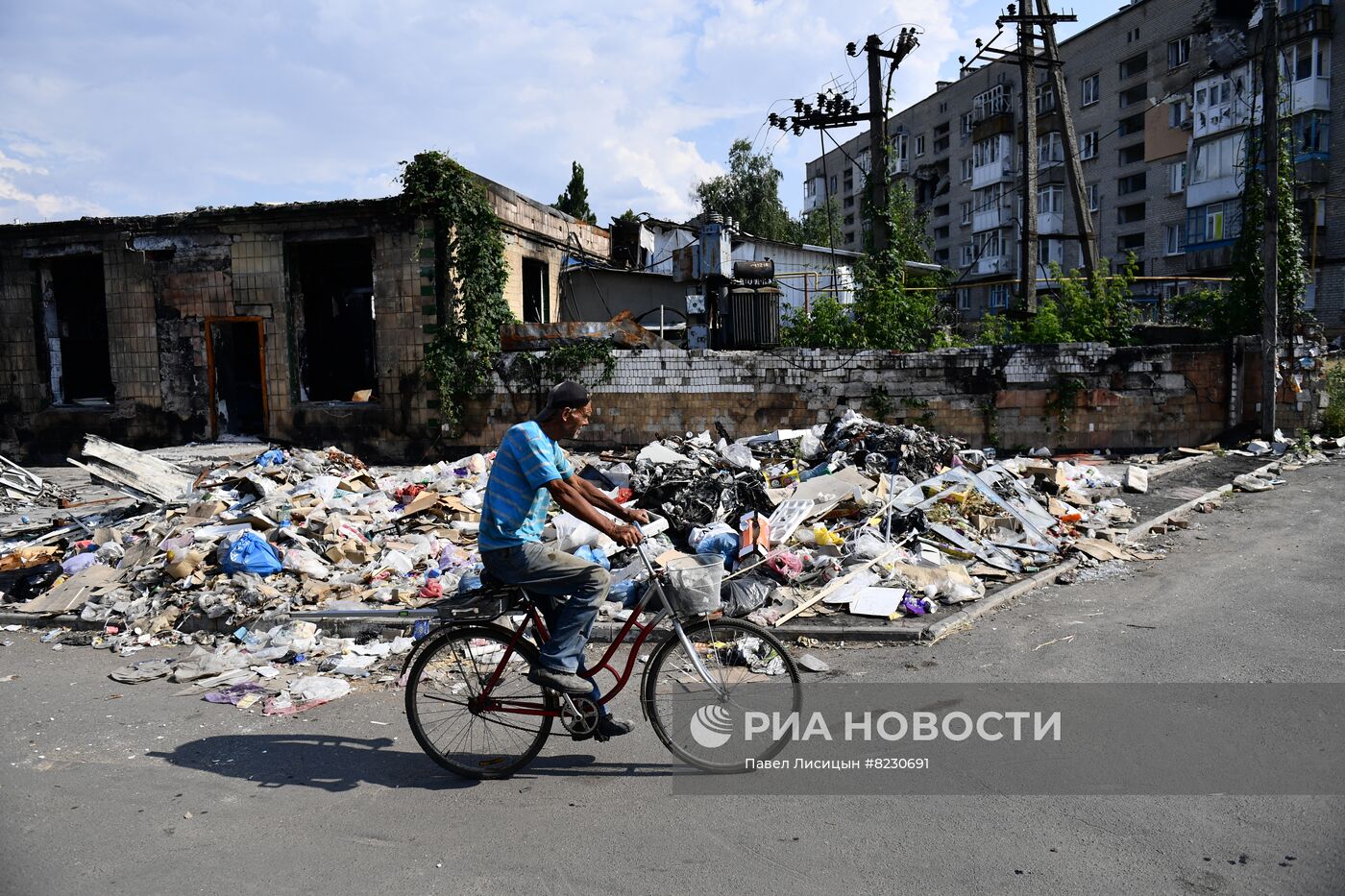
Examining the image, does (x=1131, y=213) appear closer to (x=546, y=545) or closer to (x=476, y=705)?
(x=546, y=545)

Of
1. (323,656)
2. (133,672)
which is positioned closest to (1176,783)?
(323,656)

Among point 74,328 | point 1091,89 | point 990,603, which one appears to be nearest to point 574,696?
point 990,603

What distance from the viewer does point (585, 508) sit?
3.65m

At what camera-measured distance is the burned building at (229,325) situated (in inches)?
584

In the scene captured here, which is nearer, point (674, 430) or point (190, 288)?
point (674, 430)

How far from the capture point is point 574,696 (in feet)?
12.7

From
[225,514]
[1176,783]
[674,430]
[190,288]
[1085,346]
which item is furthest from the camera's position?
[190,288]

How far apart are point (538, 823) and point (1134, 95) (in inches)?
1882

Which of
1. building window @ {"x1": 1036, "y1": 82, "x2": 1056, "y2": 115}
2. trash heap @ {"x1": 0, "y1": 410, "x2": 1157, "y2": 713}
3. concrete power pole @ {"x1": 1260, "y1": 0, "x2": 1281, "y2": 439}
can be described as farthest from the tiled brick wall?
building window @ {"x1": 1036, "y1": 82, "x2": 1056, "y2": 115}

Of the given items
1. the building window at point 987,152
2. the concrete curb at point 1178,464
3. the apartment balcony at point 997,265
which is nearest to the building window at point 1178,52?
the building window at point 987,152

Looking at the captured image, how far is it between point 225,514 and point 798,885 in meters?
7.31

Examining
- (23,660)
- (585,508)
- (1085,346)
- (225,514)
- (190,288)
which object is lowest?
(23,660)

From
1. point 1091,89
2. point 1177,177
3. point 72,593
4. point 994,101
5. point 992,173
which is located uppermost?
point 994,101

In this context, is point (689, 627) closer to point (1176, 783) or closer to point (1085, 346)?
point (1176, 783)
